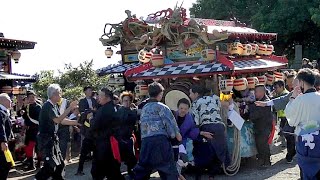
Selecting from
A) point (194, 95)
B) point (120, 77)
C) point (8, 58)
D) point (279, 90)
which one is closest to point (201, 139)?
point (194, 95)

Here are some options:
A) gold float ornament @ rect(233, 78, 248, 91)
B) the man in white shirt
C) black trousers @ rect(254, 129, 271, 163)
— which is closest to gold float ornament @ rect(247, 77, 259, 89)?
gold float ornament @ rect(233, 78, 248, 91)

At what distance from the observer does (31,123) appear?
9.86m

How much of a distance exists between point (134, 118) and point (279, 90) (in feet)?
9.92

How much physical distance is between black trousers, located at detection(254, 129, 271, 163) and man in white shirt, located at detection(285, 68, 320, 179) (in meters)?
3.30

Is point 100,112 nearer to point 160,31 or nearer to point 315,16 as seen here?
point 160,31

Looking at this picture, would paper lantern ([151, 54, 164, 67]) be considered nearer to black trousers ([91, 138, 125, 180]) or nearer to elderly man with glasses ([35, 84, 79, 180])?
elderly man with glasses ([35, 84, 79, 180])

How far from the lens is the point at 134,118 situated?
800cm

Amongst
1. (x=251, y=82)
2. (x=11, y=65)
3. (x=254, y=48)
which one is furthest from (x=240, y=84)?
(x=11, y=65)

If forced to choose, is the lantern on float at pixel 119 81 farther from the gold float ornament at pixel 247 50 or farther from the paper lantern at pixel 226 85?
the paper lantern at pixel 226 85

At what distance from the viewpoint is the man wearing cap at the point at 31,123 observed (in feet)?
32.0

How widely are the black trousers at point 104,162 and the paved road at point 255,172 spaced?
1.86 m

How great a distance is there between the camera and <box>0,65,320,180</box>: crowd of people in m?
5.28

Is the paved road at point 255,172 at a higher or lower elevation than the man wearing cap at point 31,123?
lower

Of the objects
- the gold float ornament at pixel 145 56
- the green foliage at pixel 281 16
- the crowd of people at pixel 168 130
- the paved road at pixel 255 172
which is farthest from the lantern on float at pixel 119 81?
the green foliage at pixel 281 16
